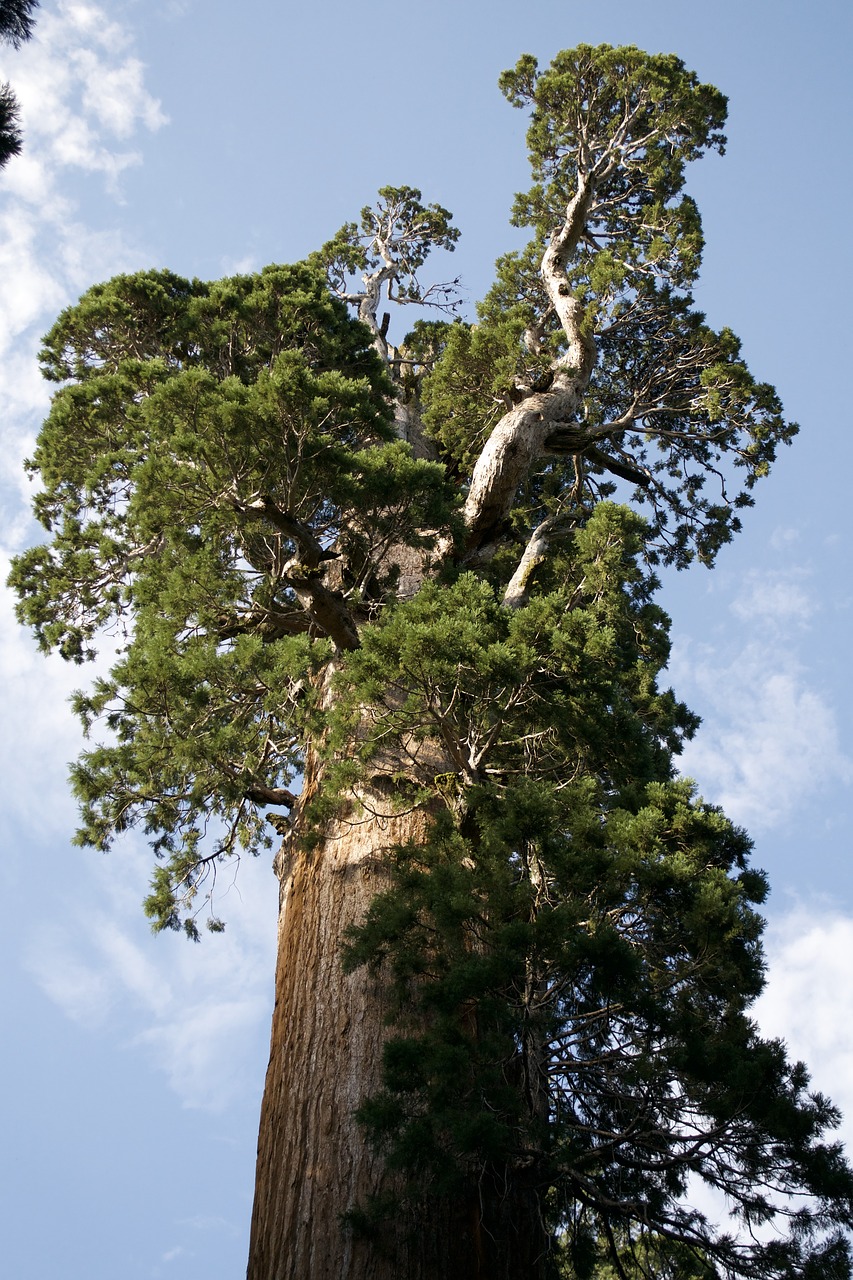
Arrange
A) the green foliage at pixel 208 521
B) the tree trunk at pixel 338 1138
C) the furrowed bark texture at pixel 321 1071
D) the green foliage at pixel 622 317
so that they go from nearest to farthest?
the tree trunk at pixel 338 1138
the furrowed bark texture at pixel 321 1071
the green foliage at pixel 208 521
the green foliage at pixel 622 317

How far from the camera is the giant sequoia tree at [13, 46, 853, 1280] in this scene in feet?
14.7

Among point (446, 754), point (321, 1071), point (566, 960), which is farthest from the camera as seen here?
point (446, 754)

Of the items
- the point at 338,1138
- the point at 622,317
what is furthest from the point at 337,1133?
the point at 622,317

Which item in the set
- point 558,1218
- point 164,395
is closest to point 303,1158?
point 558,1218

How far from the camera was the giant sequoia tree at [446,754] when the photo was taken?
447 cm

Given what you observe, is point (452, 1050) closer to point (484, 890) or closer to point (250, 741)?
point (484, 890)

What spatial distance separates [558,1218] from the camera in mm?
4695

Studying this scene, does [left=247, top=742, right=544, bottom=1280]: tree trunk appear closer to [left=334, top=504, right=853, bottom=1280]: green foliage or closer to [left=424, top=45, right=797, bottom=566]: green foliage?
[left=334, top=504, right=853, bottom=1280]: green foliage

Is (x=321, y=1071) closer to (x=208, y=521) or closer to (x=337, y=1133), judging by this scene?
(x=337, y=1133)

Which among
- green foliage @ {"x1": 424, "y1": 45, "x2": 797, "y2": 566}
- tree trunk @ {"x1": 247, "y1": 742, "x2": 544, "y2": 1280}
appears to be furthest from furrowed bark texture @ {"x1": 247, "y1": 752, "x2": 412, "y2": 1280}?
green foliage @ {"x1": 424, "y1": 45, "x2": 797, "y2": 566}

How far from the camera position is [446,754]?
6.90 m

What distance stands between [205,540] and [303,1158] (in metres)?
4.02

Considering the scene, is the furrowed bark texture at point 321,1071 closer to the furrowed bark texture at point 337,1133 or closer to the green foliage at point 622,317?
the furrowed bark texture at point 337,1133

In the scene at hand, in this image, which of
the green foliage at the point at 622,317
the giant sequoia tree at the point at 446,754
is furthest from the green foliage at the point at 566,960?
the green foliage at the point at 622,317
